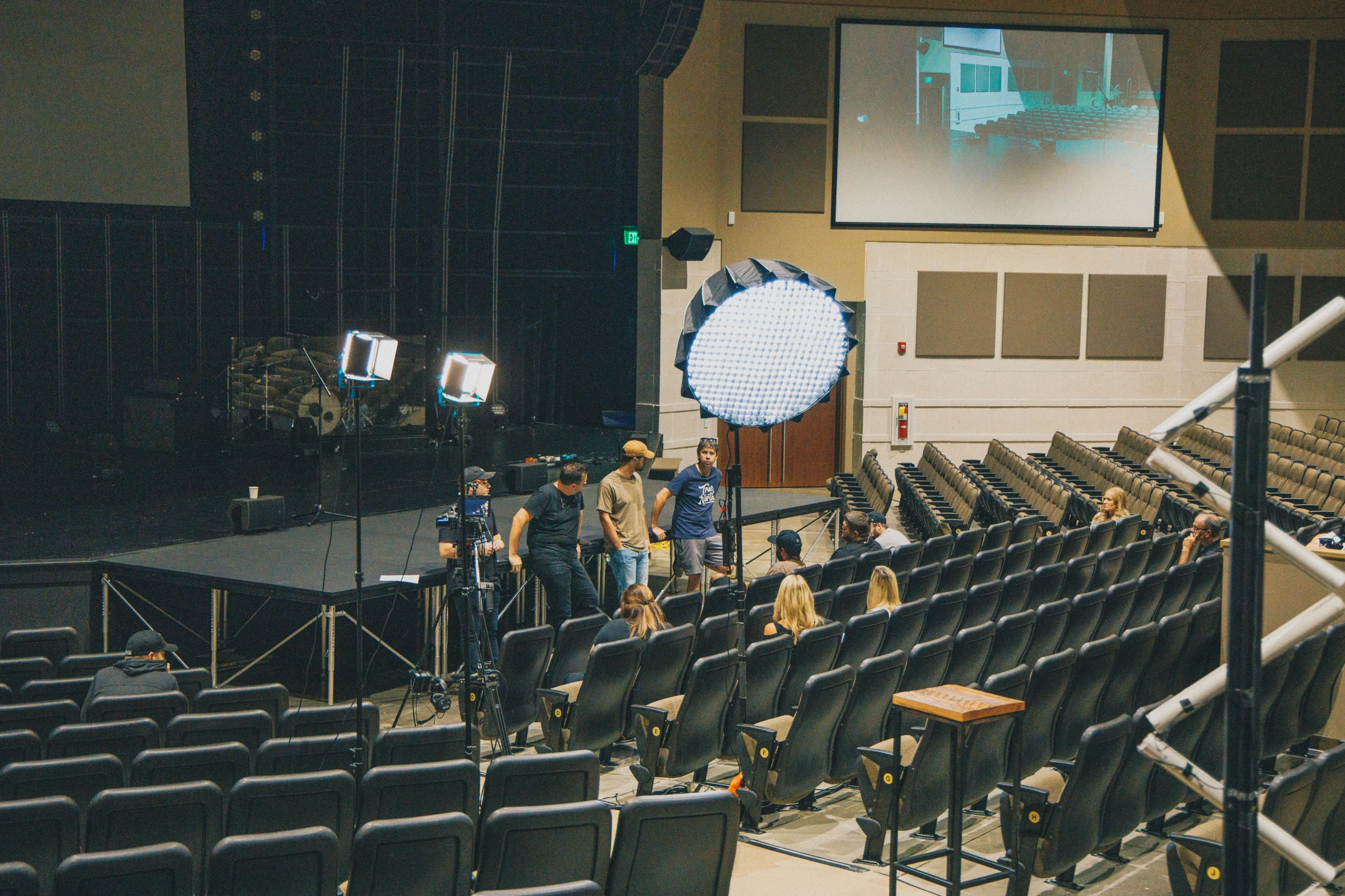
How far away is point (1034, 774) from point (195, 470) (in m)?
9.41

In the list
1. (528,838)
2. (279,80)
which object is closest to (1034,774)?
(528,838)

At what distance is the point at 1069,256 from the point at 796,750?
41.0 ft

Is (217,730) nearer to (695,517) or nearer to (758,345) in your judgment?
(758,345)

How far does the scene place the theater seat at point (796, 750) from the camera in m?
5.10

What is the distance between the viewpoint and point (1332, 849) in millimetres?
4242

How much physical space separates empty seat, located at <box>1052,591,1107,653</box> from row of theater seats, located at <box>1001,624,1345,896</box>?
0.90 metres

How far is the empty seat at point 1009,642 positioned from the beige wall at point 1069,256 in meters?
9.53

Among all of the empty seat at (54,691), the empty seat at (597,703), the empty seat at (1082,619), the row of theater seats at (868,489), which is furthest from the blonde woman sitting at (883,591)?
the row of theater seats at (868,489)

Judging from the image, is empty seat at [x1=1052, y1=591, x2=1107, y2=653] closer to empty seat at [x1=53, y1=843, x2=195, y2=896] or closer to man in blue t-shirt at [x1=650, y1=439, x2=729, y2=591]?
man in blue t-shirt at [x1=650, y1=439, x2=729, y2=591]

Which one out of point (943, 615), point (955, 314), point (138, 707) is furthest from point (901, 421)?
point (138, 707)

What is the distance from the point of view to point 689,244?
14.1m

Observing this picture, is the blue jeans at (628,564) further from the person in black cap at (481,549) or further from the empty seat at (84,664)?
the empty seat at (84,664)

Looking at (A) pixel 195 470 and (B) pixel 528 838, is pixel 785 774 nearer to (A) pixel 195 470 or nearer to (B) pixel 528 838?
(B) pixel 528 838

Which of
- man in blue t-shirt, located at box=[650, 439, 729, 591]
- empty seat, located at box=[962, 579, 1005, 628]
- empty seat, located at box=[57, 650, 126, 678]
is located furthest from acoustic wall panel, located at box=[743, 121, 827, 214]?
empty seat, located at box=[57, 650, 126, 678]
